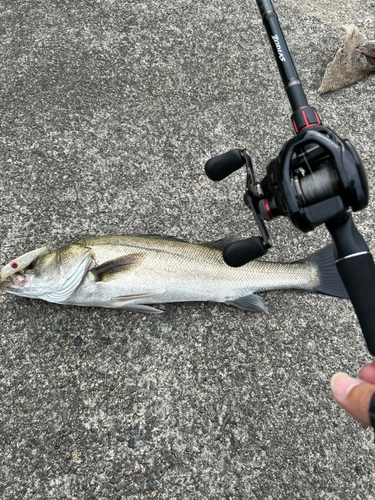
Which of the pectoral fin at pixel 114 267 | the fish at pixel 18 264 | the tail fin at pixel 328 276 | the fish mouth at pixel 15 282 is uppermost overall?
the fish at pixel 18 264

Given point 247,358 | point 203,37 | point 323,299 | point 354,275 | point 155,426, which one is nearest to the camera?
point 354,275

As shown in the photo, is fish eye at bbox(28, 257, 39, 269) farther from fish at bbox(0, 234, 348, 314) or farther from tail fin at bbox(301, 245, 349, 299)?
tail fin at bbox(301, 245, 349, 299)

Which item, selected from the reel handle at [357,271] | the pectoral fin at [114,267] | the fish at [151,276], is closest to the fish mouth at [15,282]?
the fish at [151,276]

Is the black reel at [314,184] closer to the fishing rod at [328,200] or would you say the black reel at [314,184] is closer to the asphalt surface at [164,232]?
the fishing rod at [328,200]

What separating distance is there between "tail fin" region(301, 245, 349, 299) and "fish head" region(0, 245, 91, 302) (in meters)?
1.53

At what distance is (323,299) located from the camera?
265cm

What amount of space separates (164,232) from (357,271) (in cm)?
161

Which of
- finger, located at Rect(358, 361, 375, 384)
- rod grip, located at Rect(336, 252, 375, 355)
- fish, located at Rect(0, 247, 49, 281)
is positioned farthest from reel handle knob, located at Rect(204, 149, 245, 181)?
fish, located at Rect(0, 247, 49, 281)

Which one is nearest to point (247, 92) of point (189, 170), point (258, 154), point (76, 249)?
point (258, 154)

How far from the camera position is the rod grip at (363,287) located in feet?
4.47

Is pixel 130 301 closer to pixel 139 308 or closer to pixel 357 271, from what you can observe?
pixel 139 308

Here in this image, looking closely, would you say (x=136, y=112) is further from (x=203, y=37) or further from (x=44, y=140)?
(x=203, y=37)

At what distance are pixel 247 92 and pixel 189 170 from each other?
0.98 metres

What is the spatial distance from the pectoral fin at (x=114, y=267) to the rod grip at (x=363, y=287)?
4.37ft
